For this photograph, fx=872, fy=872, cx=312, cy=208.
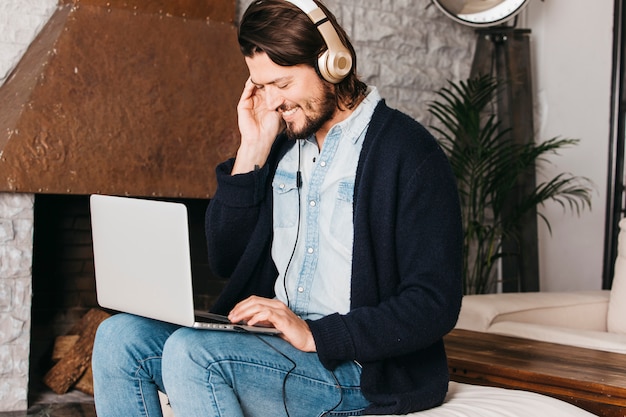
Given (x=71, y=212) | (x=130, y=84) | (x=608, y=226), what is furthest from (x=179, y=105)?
(x=608, y=226)

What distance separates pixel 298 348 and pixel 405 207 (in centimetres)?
33

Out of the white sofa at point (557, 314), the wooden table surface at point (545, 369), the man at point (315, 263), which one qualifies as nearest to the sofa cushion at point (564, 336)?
the white sofa at point (557, 314)

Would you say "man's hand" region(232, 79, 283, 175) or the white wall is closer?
"man's hand" region(232, 79, 283, 175)

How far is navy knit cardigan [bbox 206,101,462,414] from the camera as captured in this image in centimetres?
156

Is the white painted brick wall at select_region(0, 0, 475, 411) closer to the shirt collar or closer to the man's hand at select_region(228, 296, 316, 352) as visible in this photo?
the shirt collar

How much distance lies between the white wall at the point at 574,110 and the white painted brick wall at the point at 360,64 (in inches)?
17.2

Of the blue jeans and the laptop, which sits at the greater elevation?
the laptop

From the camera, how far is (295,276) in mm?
1793

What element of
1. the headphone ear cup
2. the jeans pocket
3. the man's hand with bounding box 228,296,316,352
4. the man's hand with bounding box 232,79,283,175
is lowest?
the jeans pocket

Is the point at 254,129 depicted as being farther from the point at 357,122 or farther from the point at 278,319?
the point at 278,319

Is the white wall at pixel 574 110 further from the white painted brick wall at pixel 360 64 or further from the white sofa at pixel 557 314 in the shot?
the white sofa at pixel 557 314

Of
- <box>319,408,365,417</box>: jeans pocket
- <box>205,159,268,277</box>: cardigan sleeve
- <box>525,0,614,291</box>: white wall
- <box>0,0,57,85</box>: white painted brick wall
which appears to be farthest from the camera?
<box>525,0,614,291</box>: white wall

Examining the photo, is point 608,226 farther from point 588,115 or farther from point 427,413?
point 427,413

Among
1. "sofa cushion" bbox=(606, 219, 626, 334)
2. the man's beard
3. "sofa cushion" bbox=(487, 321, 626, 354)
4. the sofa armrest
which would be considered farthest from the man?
"sofa cushion" bbox=(606, 219, 626, 334)
